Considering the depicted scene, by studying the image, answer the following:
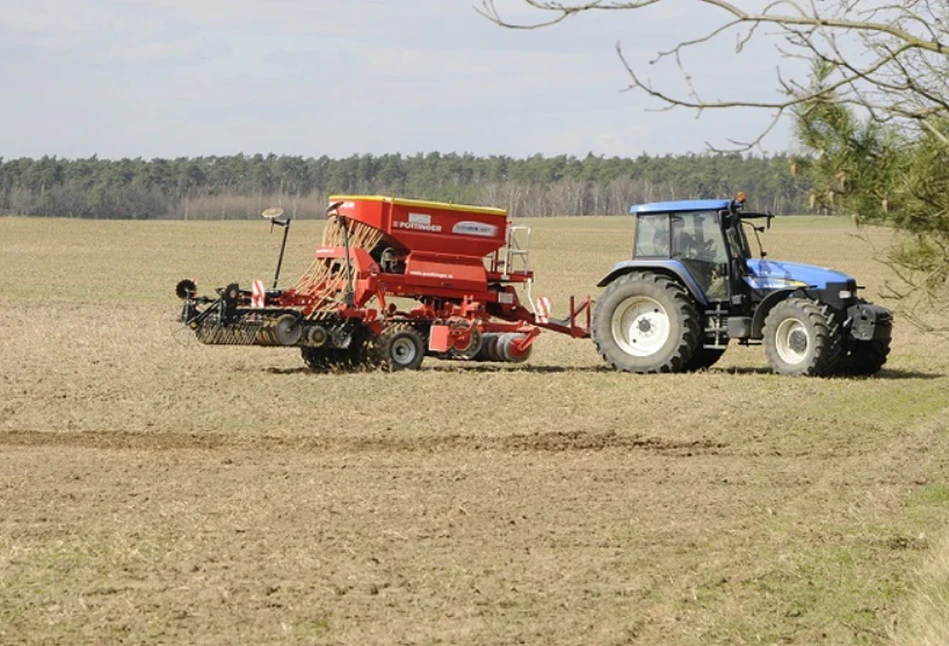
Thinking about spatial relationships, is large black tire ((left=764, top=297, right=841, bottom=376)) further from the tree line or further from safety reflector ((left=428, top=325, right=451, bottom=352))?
the tree line

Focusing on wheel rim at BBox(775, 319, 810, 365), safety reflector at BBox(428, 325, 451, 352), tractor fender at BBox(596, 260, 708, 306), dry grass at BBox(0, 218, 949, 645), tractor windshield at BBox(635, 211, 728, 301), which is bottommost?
dry grass at BBox(0, 218, 949, 645)

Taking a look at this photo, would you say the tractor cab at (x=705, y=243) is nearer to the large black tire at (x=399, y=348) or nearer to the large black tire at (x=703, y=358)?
the large black tire at (x=703, y=358)

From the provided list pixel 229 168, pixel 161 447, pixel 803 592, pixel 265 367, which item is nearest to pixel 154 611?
pixel 803 592

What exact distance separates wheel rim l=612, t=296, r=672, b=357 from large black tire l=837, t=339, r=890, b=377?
2.11m

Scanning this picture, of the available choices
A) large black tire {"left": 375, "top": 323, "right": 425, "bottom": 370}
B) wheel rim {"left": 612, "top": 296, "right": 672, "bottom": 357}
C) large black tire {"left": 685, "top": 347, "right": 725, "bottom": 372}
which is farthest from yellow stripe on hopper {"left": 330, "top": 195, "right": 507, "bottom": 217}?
large black tire {"left": 685, "top": 347, "right": 725, "bottom": 372}

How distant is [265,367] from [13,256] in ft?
98.3

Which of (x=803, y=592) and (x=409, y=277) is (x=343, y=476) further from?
(x=409, y=277)

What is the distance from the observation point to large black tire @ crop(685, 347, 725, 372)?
59.4 feet

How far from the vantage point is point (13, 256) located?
45844 mm

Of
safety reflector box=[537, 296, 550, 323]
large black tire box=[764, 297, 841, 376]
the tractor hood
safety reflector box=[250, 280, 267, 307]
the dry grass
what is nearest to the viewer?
the dry grass

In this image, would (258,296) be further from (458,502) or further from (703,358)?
(458,502)

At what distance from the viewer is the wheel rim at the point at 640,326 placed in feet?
57.7

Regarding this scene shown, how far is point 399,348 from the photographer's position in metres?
17.5

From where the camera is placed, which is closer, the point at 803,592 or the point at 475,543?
the point at 803,592
